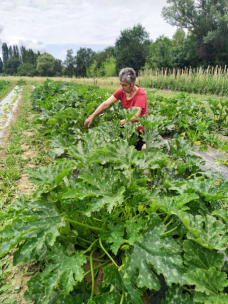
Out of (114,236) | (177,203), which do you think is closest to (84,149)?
(114,236)

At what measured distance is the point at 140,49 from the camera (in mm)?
44250

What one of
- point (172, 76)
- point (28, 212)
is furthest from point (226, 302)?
point (172, 76)

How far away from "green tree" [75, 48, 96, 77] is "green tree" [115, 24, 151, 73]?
17356 millimetres

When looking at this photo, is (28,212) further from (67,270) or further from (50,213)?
(67,270)

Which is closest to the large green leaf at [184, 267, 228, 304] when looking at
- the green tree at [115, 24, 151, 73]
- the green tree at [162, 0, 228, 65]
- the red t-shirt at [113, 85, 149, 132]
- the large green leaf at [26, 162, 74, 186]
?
the large green leaf at [26, 162, 74, 186]

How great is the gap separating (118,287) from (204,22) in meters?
36.9

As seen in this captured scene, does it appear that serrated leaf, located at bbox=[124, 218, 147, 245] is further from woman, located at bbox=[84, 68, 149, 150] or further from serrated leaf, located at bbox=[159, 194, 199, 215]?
woman, located at bbox=[84, 68, 149, 150]

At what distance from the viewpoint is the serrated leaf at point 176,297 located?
3.97ft

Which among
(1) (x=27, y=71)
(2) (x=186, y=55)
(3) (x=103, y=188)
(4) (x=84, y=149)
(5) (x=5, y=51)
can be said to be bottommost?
(3) (x=103, y=188)

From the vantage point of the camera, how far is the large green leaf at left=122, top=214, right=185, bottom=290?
119cm

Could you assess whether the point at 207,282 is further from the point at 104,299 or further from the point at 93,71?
the point at 93,71

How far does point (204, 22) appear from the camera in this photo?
29.5m

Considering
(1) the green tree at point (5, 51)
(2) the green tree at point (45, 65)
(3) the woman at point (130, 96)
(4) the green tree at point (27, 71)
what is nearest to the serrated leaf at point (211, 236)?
(3) the woman at point (130, 96)

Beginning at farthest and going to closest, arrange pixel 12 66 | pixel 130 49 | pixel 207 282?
pixel 12 66
pixel 130 49
pixel 207 282
